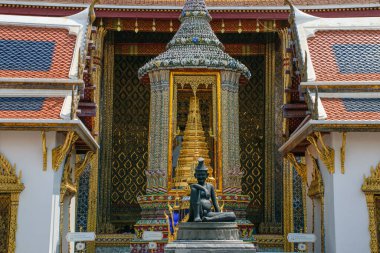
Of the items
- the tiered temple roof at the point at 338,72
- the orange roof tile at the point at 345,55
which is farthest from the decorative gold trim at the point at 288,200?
the orange roof tile at the point at 345,55

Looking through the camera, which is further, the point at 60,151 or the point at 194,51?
the point at 194,51

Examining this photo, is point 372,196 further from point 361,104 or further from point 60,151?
point 60,151

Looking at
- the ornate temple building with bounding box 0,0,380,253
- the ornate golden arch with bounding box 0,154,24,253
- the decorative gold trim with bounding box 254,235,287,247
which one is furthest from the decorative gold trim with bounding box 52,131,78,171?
the decorative gold trim with bounding box 254,235,287,247

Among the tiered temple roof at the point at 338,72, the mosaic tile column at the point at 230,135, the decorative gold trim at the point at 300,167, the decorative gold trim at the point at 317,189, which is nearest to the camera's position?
the tiered temple roof at the point at 338,72

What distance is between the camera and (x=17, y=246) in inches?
368

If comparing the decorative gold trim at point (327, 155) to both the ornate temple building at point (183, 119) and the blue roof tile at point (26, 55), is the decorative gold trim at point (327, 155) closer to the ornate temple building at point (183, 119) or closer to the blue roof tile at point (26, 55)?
the ornate temple building at point (183, 119)

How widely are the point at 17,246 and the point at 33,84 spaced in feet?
7.73

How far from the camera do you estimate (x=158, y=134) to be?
11500mm

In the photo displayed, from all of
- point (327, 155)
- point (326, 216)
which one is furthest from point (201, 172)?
point (326, 216)

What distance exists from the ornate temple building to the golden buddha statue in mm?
27

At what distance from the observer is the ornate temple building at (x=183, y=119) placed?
9.45 metres

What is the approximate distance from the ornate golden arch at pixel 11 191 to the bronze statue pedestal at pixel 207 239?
279 cm

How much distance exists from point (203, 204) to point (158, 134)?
3865mm

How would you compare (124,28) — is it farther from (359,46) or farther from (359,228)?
(359,228)
